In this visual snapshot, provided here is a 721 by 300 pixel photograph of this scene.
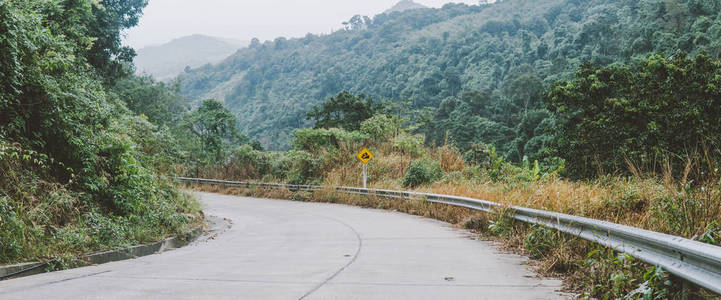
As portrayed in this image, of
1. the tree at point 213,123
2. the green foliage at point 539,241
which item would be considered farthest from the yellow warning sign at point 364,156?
the tree at point 213,123

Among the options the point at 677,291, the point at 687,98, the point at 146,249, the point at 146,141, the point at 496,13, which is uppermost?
the point at 496,13

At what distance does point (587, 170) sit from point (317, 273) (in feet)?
54.5

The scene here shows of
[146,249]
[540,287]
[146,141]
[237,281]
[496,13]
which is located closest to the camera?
[540,287]

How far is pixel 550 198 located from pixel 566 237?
1.86 metres

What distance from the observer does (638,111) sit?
61.4 ft

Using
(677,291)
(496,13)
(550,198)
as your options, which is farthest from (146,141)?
(496,13)

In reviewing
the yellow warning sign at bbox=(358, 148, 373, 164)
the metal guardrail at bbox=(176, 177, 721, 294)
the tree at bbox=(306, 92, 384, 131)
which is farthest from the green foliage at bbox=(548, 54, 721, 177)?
the tree at bbox=(306, 92, 384, 131)

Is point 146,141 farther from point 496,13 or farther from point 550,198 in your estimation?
point 496,13

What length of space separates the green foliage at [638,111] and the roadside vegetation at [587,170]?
0.05 metres

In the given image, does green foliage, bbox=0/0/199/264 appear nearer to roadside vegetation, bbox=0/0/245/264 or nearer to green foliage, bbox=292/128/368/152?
roadside vegetation, bbox=0/0/245/264

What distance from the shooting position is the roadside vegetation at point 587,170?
5.04 metres

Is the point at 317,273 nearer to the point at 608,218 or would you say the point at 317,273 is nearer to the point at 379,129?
the point at 608,218

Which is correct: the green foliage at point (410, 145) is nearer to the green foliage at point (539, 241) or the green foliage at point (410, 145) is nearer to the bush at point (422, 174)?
the bush at point (422, 174)

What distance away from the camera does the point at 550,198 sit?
27.5ft
